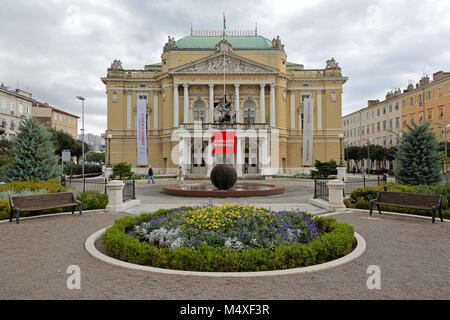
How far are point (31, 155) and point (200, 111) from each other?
3113 centimetres

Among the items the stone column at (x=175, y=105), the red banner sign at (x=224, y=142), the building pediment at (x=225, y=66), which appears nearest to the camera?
the red banner sign at (x=224, y=142)

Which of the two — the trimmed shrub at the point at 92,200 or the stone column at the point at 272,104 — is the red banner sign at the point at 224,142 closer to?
the stone column at the point at 272,104

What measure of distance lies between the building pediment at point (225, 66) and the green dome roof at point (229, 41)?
6585 mm

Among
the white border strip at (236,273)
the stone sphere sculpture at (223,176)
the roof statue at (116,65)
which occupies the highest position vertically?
the roof statue at (116,65)

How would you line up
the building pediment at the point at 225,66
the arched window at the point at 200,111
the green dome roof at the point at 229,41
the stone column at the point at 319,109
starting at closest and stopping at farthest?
1. the building pediment at the point at 225,66
2. the arched window at the point at 200,111
3. the stone column at the point at 319,109
4. the green dome roof at the point at 229,41

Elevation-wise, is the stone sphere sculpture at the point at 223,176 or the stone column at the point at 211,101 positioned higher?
the stone column at the point at 211,101

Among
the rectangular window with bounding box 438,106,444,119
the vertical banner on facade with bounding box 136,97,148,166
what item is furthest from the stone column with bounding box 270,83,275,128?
the rectangular window with bounding box 438,106,444,119

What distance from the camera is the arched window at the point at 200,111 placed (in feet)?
148

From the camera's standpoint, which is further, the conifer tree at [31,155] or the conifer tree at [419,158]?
the conifer tree at [419,158]

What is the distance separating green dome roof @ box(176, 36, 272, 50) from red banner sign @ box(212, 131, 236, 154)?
19.0 meters

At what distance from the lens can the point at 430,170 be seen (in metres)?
15.8

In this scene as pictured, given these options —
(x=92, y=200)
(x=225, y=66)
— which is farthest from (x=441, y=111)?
(x=92, y=200)

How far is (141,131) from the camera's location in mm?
41531

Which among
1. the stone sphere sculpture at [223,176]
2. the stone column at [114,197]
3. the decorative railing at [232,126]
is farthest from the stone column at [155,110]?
the stone column at [114,197]
